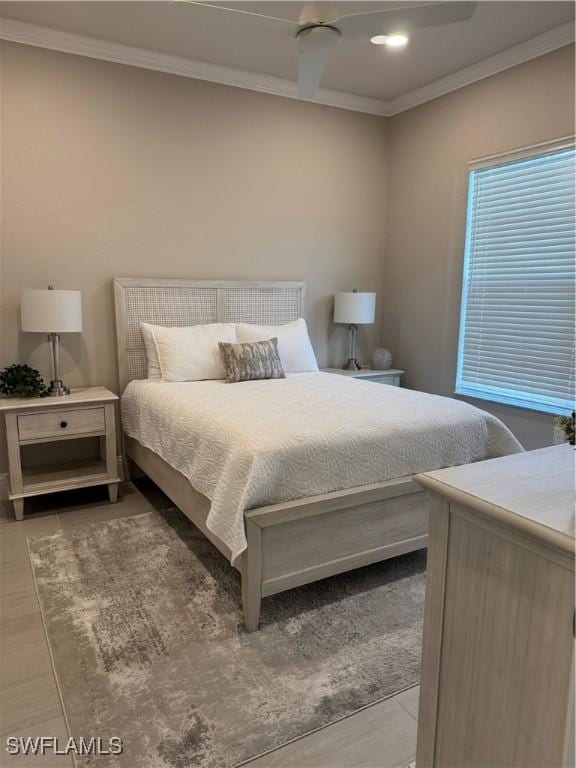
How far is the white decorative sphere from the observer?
14.9 ft

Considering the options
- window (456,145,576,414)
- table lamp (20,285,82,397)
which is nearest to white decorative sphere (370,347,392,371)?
window (456,145,576,414)

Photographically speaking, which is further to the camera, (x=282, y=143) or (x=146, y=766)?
(x=282, y=143)

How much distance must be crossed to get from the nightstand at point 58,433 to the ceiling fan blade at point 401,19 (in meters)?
2.39

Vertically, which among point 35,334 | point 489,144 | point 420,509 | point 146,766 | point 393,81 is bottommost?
point 146,766

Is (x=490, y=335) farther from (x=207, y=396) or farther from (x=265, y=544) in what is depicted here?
(x=265, y=544)

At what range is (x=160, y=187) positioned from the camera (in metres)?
3.68

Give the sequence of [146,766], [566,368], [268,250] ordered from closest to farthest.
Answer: [146,766] < [566,368] < [268,250]

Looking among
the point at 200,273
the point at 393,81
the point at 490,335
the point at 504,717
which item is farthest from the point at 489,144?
the point at 504,717

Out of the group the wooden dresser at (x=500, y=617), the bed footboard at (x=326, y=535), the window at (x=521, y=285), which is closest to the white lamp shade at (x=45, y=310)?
the bed footboard at (x=326, y=535)

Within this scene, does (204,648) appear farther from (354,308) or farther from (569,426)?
(354,308)

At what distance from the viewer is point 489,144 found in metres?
3.67

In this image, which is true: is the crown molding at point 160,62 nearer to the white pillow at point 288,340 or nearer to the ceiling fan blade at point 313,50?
the ceiling fan blade at point 313,50

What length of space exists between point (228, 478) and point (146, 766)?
0.96m

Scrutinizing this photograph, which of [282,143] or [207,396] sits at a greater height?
[282,143]
